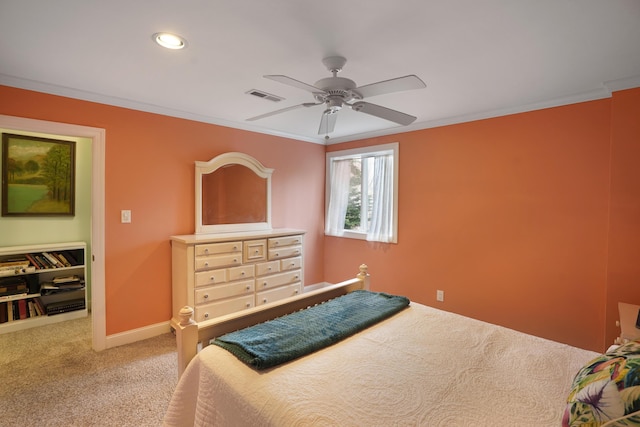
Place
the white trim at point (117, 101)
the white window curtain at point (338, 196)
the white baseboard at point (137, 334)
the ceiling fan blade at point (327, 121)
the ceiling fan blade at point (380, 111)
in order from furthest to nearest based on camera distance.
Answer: the white window curtain at point (338, 196), the white baseboard at point (137, 334), the white trim at point (117, 101), the ceiling fan blade at point (327, 121), the ceiling fan blade at point (380, 111)

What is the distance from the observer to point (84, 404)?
6.63 feet

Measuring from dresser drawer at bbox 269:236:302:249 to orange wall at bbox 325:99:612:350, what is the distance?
3.91 ft

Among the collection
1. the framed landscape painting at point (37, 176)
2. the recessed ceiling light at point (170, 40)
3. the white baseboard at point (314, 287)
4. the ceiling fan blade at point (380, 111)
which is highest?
the recessed ceiling light at point (170, 40)

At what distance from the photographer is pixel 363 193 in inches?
166

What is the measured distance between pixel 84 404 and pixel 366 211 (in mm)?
3361

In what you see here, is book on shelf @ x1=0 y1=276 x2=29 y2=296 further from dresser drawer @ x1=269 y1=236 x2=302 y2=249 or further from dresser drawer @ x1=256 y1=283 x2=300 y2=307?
dresser drawer @ x1=269 y1=236 x2=302 y2=249

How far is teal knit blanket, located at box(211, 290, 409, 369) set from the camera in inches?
55.2

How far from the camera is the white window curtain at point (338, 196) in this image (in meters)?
4.36

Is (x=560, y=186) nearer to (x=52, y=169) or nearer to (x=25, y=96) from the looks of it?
(x=25, y=96)

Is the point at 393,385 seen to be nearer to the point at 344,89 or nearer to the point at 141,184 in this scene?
the point at 344,89

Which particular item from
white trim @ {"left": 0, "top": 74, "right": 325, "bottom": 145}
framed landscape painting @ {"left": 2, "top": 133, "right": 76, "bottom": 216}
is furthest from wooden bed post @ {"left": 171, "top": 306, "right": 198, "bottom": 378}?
framed landscape painting @ {"left": 2, "top": 133, "right": 76, "bottom": 216}

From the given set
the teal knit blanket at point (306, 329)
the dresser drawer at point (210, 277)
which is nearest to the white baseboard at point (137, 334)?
the dresser drawer at point (210, 277)

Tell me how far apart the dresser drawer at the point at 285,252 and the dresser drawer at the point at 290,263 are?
0.18 feet

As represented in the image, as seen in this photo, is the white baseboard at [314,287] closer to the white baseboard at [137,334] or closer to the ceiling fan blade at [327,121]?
the white baseboard at [137,334]
